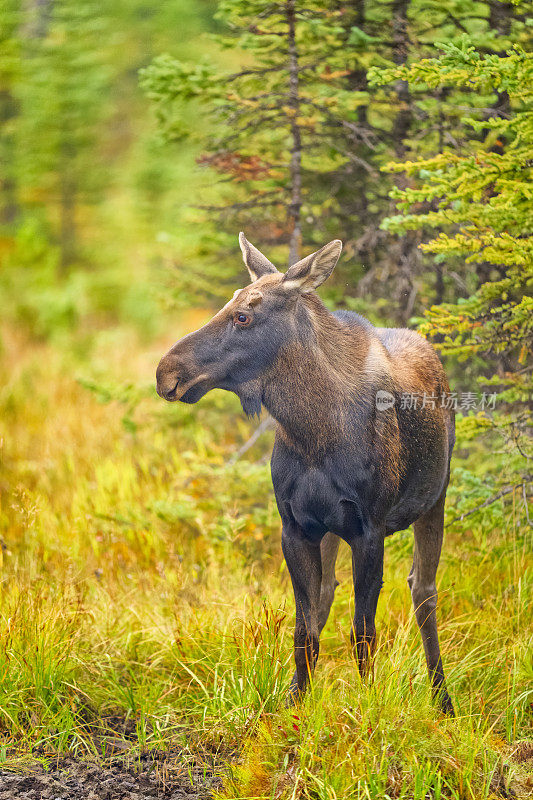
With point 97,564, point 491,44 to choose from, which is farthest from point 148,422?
point 491,44

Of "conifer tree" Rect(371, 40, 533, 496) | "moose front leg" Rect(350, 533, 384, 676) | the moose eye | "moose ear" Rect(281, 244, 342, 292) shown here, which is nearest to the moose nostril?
the moose eye

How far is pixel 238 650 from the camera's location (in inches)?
181

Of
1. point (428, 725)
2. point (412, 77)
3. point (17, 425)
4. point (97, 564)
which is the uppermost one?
point (412, 77)

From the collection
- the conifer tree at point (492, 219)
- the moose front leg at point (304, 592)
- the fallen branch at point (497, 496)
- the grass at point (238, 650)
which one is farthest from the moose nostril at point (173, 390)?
the fallen branch at point (497, 496)

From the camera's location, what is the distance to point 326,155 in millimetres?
7793

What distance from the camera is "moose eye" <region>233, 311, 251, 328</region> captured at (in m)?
3.84

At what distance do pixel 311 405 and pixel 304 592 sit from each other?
91cm

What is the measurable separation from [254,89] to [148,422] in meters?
3.81

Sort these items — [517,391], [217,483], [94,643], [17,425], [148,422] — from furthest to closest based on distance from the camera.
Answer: [17,425] → [148,422] → [217,483] → [517,391] → [94,643]

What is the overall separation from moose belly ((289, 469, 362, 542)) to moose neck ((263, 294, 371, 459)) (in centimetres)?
12

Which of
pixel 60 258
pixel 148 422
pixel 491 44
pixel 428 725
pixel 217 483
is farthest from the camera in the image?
pixel 60 258

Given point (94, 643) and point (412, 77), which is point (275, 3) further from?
point (94, 643)

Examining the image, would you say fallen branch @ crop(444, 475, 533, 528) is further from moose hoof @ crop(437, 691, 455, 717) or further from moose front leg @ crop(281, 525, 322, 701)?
moose front leg @ crop(281, 525, 322, 701)

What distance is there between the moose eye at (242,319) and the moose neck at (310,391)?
208 millimetres
